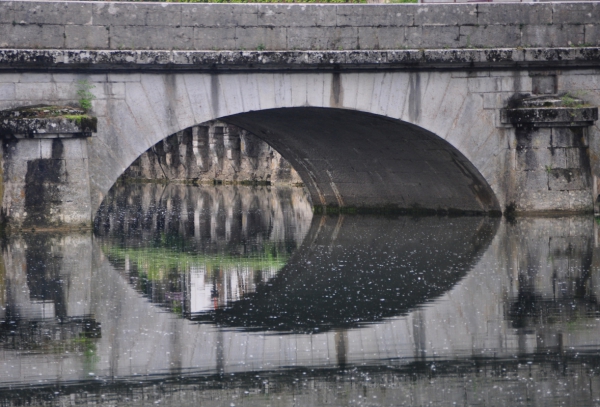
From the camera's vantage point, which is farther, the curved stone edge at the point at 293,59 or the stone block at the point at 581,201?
the stone block at the point at 581,201

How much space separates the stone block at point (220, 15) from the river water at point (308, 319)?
2.56 metres

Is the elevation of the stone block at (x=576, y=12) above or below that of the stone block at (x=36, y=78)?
above

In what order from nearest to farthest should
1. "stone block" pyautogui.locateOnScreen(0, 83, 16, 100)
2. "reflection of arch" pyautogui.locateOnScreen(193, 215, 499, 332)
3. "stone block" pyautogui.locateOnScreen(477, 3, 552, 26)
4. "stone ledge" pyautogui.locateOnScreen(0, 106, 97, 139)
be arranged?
"reflection of arch" pyautogui.locateOnScreen(193, 215, 499, 332) < "stone ledge" pyautogui.locateOnScreen(0, 106, 97, 139) < "stone block" pyautogui.locateOnScreen(0, 83, 16, 100) < "stone block" pyautogui.locateOnScreen(477, 3, 552, 26)

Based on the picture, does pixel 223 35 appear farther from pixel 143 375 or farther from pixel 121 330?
pixel 143 375

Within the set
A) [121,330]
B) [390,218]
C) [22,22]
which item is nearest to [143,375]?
[121,330]

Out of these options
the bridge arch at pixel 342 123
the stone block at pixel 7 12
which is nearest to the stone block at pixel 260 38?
the bridge arch at pixel 342 123

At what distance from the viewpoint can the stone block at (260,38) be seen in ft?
45.2

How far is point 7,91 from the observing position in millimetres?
13164

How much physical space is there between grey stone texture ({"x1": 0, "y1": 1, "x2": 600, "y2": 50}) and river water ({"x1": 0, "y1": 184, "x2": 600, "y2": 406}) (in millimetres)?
2297

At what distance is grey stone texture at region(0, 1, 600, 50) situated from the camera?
13.2m

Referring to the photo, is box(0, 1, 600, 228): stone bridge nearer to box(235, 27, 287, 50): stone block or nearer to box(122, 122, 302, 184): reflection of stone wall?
box(235, 27, 287, 50): stone block

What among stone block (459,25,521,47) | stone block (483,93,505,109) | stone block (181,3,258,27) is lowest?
stone block (483,93,505,109)

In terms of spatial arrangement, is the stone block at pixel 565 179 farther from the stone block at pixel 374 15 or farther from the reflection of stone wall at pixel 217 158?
the reflection of stone wall at pixel 217 158

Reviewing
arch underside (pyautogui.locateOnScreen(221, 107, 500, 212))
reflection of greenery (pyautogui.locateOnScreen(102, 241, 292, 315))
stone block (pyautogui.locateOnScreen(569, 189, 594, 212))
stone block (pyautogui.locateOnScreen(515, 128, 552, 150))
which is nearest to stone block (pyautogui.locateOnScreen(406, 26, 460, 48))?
arch underside (pyautogui.locateOnScreen(221, 107, 500, 212))
